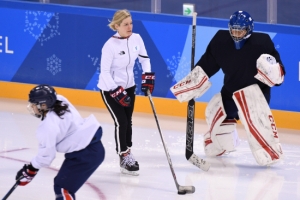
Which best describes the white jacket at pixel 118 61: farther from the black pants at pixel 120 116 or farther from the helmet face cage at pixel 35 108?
the helmet face cage at pixel 35 108

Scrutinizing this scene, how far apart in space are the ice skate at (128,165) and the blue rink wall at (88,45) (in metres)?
2.16

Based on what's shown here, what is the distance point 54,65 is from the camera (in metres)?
8.77

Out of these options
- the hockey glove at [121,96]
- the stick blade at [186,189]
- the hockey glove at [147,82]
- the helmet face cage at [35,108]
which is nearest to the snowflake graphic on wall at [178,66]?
the hockey glove at [147,82]

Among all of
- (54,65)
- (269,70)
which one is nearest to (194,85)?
(269,70)

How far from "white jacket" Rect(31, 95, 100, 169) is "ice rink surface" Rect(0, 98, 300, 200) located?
93cm

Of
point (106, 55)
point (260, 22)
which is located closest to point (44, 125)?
point (106, 55)

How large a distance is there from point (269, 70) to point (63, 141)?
2.09 m

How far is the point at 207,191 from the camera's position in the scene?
563 centimetres

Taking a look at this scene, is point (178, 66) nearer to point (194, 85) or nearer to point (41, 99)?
point (194, 85)

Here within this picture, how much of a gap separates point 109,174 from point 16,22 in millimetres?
3362

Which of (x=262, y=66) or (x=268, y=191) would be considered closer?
(x=268, y=191)

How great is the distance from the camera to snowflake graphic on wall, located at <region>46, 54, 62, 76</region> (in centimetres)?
875

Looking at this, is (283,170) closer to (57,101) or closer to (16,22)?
(57,101)

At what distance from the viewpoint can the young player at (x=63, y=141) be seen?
440cm
